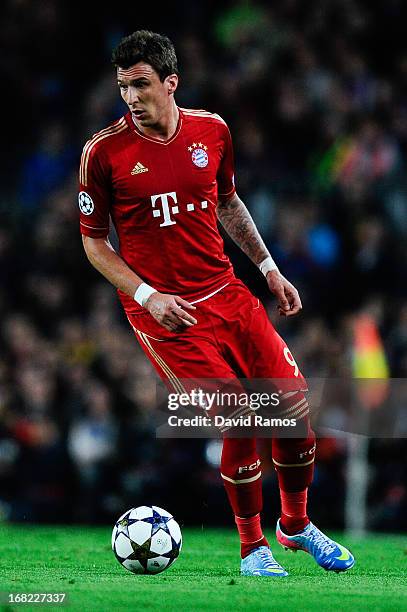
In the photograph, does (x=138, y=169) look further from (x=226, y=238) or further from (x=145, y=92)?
(x=226, y=238)

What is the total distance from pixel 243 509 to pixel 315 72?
8.76 meters

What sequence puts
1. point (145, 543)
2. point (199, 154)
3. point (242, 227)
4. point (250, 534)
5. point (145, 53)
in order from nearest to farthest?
point (145, 53) < point (145, 543) < point (250, 534) < point (199, 154) < point (242, 227)

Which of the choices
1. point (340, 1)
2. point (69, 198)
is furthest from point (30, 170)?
point (340, 1)

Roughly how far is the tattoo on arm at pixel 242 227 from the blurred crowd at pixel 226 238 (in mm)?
4377

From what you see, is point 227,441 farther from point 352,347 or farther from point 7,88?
point 7,88

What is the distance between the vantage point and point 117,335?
13.8 m

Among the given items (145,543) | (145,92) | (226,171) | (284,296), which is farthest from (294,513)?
(145,92)

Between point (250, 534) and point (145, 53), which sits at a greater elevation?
point (145, 53)

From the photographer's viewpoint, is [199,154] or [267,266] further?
[267,266]

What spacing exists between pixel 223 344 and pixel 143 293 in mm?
558

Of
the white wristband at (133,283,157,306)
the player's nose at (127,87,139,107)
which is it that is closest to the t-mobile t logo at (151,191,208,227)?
the white wristband at (133,283,157,306)

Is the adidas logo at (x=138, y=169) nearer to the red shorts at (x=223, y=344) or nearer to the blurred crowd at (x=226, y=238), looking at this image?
the red shorts at (x=223, y=344)

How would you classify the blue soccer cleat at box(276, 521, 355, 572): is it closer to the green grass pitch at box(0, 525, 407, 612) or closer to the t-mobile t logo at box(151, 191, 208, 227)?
the green grass pitch at box(0, 525, 407, 612)

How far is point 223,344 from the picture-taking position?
7.19 meters
